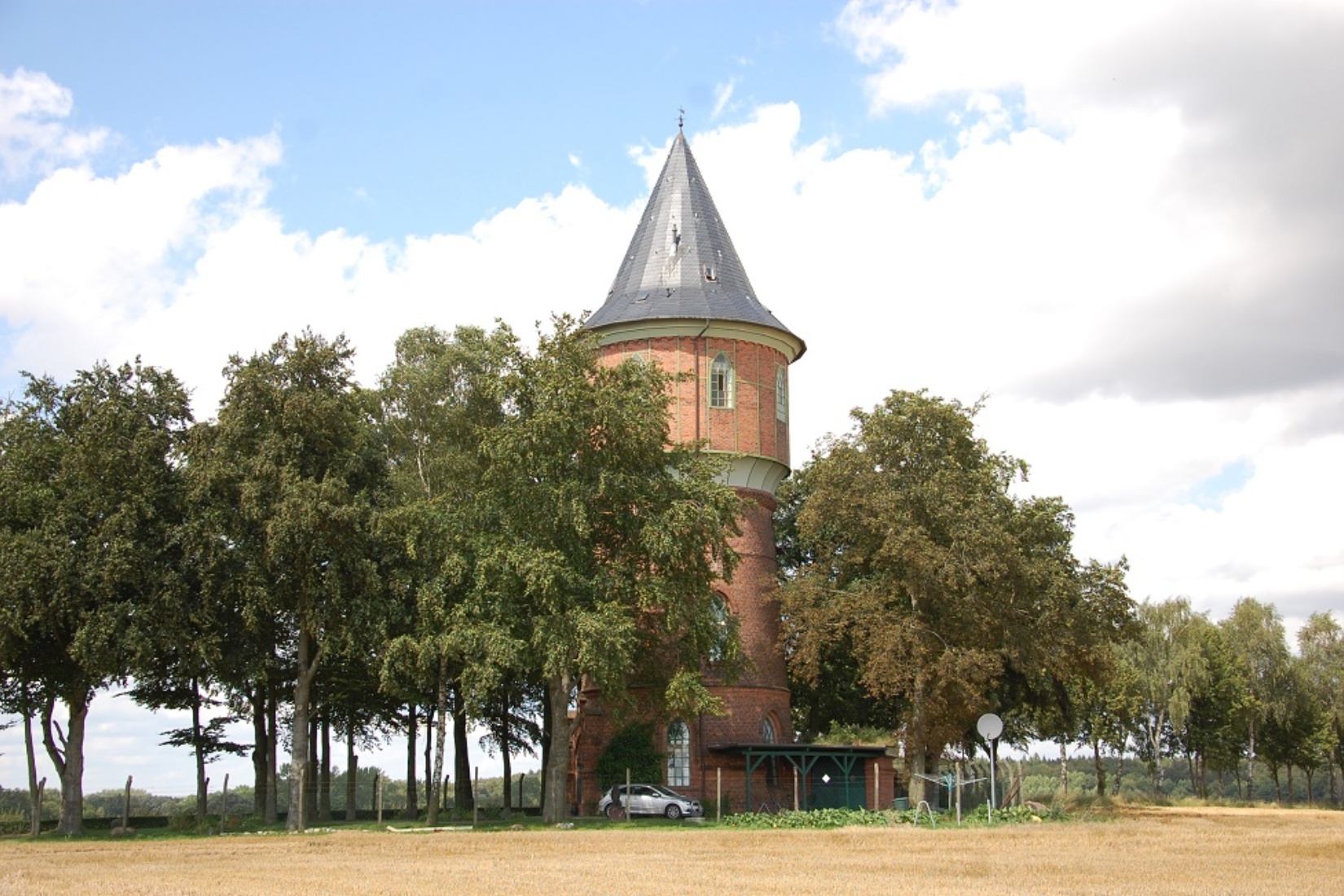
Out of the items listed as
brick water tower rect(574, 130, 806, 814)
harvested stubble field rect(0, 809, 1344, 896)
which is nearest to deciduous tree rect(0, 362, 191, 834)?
harvested stubble field rect(0, 809, 1344, 896)

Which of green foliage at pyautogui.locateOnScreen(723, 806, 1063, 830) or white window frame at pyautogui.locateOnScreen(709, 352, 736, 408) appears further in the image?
white window frame at pyautogui.locateOnScreen(709, 352, 736, 408)

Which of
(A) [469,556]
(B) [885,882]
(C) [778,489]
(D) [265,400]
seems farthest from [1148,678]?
(B) [885,882]

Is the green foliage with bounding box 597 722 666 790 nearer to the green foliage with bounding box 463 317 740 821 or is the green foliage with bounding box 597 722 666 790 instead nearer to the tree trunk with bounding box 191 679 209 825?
the green foliage with bounding box 463 317 740 821

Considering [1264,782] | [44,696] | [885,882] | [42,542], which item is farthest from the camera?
[1264,782]

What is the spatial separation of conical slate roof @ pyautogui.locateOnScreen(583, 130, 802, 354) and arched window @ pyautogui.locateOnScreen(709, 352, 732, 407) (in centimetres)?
129

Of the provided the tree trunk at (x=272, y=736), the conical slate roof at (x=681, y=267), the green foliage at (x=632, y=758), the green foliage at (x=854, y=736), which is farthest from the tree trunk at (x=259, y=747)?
the green foliage at (x=854, y=736)

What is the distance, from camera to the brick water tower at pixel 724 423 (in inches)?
1566

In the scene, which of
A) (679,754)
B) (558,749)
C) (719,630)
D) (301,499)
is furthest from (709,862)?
(679,754)

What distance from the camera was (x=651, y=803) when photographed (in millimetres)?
37469

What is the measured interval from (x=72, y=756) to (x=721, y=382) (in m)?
20.3

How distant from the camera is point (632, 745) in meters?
39.0

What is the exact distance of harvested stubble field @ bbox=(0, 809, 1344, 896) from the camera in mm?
17594

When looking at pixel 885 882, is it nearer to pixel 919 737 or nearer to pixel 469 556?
pixel 469 556

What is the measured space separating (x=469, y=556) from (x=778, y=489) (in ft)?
55.8
